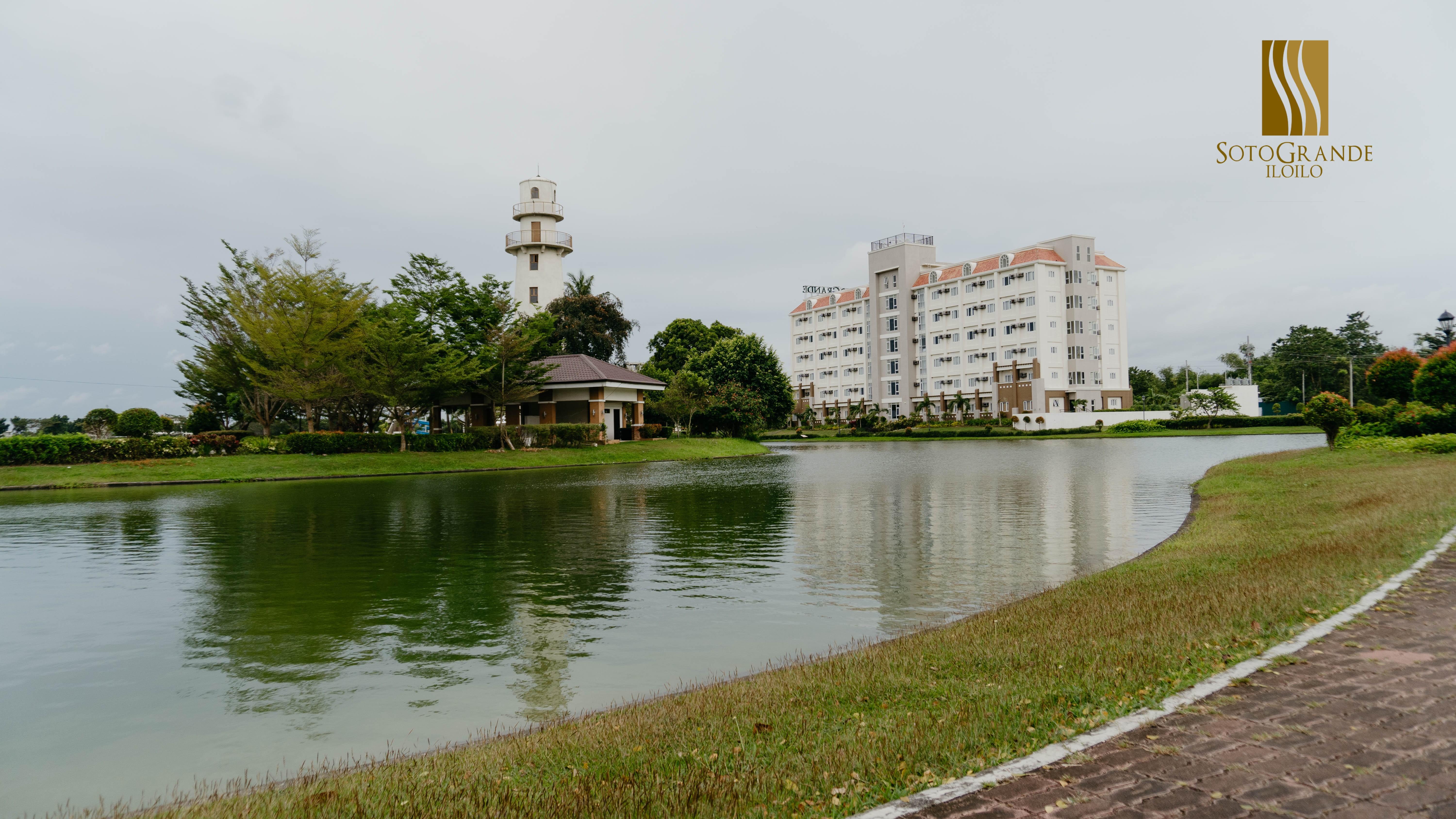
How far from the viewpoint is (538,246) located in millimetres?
60750

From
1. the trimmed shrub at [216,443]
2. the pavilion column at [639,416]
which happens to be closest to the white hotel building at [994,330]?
the pavilion column at [639,416]

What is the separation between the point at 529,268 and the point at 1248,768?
6154cm

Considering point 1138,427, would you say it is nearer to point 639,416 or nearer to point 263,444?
point 639,416

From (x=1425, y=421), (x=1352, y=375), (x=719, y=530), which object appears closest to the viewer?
(x=719, y=530)

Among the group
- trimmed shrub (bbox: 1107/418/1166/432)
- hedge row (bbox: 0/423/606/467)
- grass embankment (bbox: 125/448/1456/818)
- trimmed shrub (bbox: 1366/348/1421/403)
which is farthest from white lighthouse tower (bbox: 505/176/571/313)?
grass embankment (bbox: 125/448/1456/818)

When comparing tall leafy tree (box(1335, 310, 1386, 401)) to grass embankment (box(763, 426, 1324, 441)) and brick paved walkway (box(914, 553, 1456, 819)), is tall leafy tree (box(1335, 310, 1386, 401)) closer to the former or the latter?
grass embankment (box(763, 426, 1324, 441))

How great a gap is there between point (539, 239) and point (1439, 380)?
52069 mm

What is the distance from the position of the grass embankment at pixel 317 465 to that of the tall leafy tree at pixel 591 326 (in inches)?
688

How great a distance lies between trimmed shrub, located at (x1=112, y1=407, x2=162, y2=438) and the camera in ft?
149

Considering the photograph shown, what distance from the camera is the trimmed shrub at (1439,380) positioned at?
2433cm

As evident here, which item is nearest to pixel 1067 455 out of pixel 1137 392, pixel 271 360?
pixel 271 360

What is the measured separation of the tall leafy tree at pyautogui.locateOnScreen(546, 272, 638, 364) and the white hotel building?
34.1 meters

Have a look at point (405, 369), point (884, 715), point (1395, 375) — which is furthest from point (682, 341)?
point (884, 715)

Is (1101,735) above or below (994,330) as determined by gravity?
below
